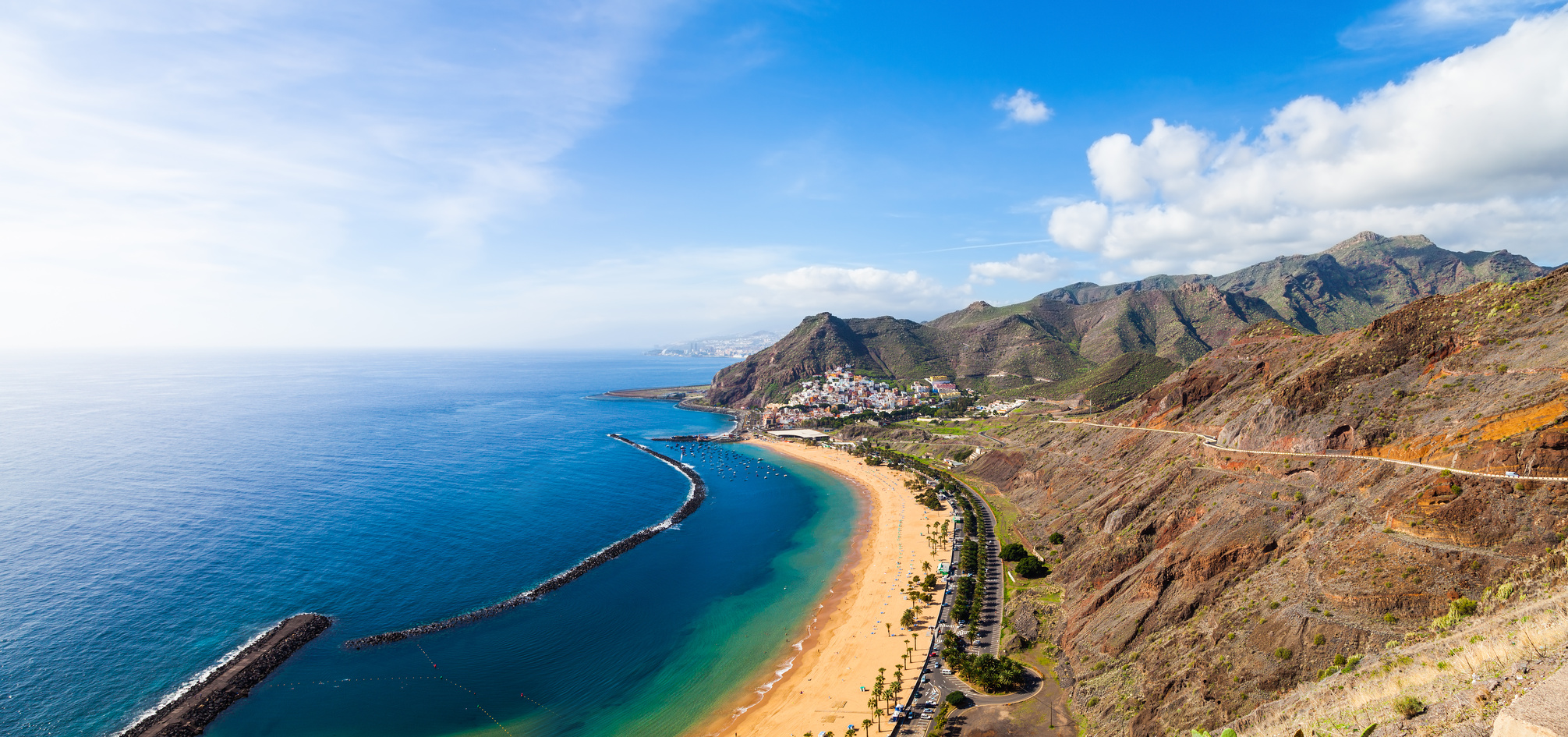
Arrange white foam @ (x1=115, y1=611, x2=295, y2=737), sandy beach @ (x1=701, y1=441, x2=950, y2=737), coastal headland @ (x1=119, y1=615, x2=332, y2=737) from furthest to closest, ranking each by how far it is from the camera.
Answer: sandy beach @ (x1=701, y1=441, x2=950, y2=737) < white foam @ (x1=115, y1=611, x2=295, y2=737) < coastal headland @ (x1=119, y1=615, x2=332, y2=737)

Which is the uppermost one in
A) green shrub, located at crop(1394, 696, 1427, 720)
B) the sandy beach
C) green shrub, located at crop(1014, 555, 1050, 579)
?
green shrub, located at crop(1394, 696, 1427, 720)

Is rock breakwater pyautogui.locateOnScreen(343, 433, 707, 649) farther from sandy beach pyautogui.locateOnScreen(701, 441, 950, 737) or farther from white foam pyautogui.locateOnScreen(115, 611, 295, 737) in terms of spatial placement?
sandy beach pyautogui.locateOnScreen(701, 441, 950, 737)

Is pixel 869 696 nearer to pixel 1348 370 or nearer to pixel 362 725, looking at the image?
pixel 362 725

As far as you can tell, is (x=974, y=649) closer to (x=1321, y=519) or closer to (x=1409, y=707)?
(x=1321, y=519)

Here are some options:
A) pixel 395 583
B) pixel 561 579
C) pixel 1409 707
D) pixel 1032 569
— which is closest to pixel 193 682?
pixel 395 583

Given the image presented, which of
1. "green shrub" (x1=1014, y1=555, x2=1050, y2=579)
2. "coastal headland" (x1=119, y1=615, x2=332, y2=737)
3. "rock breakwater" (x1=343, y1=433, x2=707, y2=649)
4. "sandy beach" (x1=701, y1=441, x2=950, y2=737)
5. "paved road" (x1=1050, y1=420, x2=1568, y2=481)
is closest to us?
"paved road" (x1=1050, y1=420, x2=1568, y2=481)

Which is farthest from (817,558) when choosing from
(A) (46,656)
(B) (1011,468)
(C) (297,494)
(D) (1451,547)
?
(C) (297,494)

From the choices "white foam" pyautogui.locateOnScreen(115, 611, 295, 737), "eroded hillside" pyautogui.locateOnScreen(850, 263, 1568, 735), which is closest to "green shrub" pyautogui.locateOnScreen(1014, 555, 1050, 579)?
"eroded hillside" pyautogui.locateOnScreen(850, 263, 1568, 735)

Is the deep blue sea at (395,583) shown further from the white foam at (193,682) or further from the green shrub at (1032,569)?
the green shrub at (1032,569)

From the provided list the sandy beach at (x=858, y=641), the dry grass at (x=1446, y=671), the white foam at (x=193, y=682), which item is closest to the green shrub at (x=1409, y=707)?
the dry grass at (x=1446, y=671)
